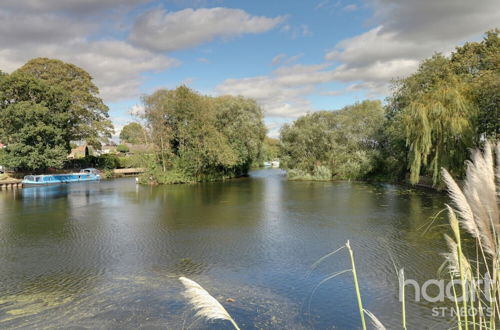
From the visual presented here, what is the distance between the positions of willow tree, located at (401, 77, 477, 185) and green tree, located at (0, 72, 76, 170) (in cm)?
3340

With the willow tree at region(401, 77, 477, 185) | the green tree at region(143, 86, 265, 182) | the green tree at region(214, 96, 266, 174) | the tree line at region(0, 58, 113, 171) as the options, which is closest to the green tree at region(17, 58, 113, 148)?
the tree line at region(0, 58, 113, 171)

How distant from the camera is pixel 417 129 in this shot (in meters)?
22.8

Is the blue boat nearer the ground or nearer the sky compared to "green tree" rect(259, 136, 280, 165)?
nearer the ground

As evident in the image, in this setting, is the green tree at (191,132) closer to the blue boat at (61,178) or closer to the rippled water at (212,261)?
the blue boat at (61,178)

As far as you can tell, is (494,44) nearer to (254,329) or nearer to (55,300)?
(254,329)

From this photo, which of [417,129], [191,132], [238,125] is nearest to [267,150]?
[238,125]

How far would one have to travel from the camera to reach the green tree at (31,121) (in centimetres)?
3334

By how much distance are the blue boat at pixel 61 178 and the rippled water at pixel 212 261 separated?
15.9 m

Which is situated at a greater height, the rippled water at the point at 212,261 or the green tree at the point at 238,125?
the green tree at the point at 238,125

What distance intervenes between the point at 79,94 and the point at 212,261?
38.0m

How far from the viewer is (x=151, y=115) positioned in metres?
33.3

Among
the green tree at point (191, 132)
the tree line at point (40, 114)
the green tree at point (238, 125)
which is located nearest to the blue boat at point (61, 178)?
the tree line at point (40, 114)

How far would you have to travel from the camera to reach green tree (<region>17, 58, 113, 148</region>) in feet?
130

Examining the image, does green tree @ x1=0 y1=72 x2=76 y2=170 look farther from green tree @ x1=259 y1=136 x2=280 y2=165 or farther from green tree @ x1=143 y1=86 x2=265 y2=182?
green tree @ x1=259 y1=136 x2=280 y2=165
